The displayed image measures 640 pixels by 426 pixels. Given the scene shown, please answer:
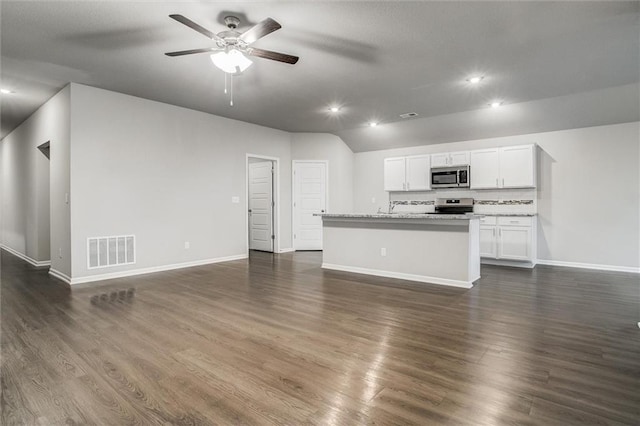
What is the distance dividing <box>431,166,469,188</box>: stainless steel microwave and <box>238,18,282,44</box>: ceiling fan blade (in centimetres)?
513

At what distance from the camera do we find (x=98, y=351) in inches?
99.2

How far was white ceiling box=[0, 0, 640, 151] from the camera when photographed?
290 centimetres

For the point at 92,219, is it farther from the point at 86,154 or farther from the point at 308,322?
the point at 308,322

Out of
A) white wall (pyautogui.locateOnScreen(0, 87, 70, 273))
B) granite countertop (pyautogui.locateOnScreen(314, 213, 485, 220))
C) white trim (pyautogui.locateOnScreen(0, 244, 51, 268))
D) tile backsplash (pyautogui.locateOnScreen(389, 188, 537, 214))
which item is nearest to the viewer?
granite countertop (pyautogui.locateOnScreen(314, 213, 485, 220))

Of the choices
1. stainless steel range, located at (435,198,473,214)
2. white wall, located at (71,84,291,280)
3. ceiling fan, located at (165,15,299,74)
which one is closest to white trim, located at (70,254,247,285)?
white wall, located at (71,84,291,280)

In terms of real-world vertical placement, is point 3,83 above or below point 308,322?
above

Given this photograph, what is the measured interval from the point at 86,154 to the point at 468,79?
213 inches

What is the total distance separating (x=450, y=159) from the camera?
6809 mm

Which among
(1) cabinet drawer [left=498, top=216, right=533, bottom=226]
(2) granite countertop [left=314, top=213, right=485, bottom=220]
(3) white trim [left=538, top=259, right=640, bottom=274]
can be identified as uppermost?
(2) granite countertop [left=314, top=213, right=485, bottom=220]

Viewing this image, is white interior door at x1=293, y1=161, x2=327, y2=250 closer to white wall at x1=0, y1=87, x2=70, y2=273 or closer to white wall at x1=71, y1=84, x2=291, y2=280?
white wall at x1=71, y1=84, x2=291, y2=280

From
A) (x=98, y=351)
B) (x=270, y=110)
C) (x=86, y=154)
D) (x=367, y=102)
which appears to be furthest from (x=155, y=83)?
(x=98, y=351)

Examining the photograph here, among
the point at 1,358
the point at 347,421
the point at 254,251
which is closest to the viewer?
the point at 347,421

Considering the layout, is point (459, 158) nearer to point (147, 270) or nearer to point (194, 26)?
point (194, 26)

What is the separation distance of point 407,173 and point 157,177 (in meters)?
4.98
